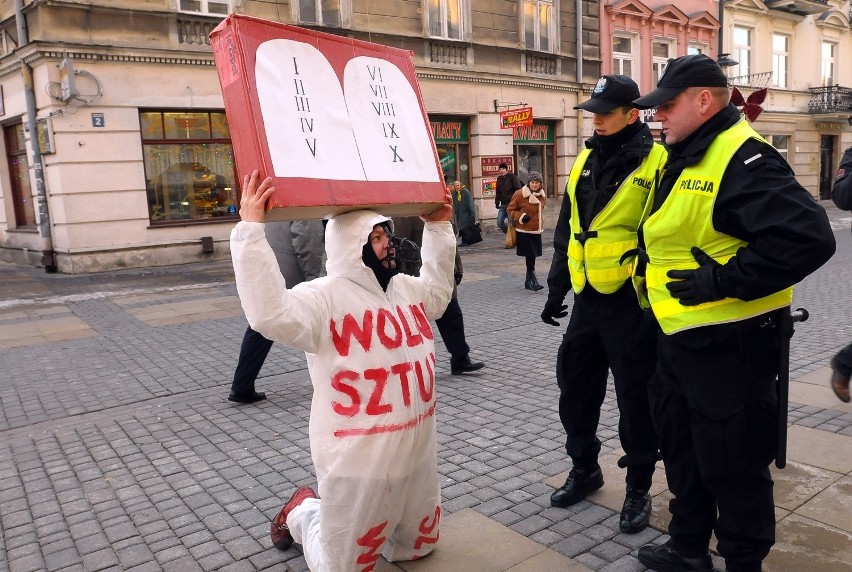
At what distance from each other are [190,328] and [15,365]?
6.48 feet

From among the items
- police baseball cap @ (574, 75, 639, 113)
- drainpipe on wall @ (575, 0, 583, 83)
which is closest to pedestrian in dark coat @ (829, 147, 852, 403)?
police baseball cap @ (574, 75, 639, 113)

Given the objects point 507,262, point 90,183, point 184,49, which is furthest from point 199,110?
point 507,262

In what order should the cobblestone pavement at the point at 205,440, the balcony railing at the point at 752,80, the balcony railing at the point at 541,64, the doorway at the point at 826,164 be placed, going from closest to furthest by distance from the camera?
the cobblestone pavement at the point at 205,440, the balcony railing at the point at 541,64, the balcony railing at the point at 752,80, the doorway at the point at 826,164

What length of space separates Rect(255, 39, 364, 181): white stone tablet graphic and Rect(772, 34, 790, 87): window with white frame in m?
29.7

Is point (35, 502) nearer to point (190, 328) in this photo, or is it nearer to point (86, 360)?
point (86, 360)

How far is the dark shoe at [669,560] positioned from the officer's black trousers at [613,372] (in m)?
0.43

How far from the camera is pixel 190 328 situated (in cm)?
853

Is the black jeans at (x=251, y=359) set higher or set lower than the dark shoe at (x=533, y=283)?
higher

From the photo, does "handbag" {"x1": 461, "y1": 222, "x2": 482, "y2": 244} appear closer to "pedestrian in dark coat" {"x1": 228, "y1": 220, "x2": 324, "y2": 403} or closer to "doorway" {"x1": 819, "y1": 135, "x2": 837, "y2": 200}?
"pedestrian in dark coat" {"x1": 228, "y1": 220, "x2": 324, "y2": 403}

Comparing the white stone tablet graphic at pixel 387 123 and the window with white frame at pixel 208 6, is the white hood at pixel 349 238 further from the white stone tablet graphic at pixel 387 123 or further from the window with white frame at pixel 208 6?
the window with white frame at pixel 208 6

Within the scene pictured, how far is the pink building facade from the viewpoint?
2203cm

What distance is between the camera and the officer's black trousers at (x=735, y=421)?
2.58 metres

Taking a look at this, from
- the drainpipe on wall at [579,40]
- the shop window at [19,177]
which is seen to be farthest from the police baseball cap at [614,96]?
the drainpipe on wall at [579,40]

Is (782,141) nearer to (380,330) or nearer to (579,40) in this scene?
(579,40)
